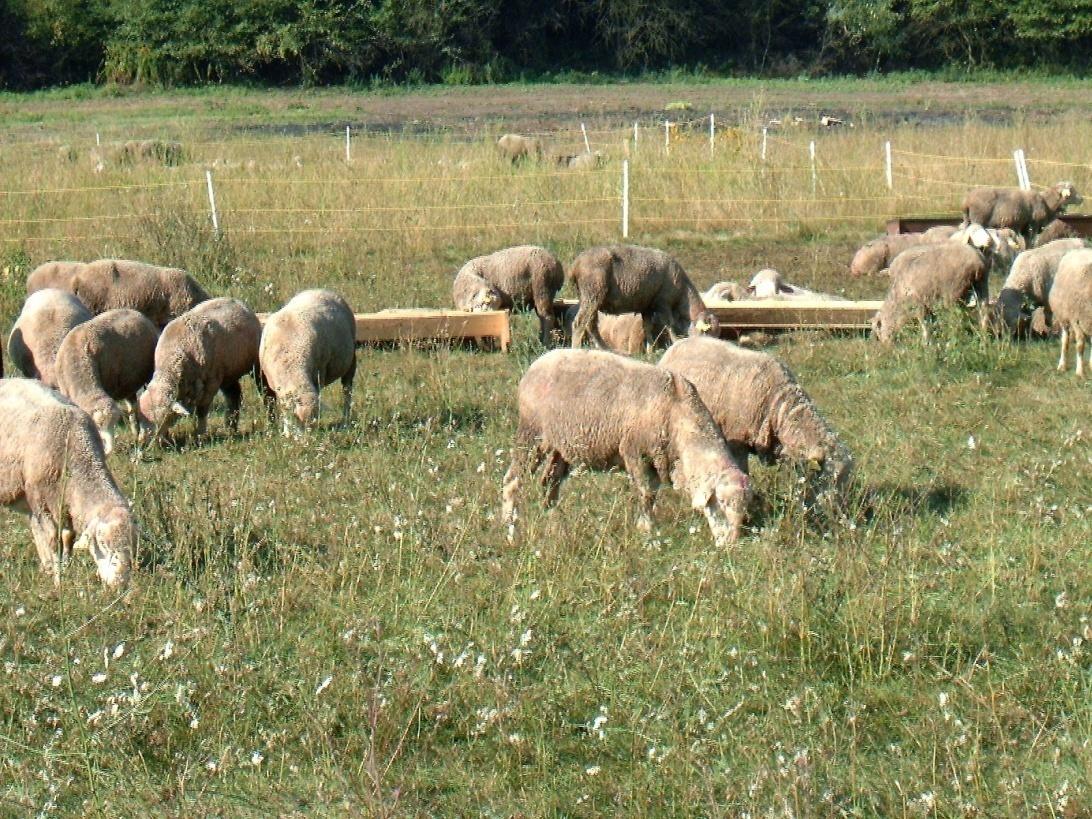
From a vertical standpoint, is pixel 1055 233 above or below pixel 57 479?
below

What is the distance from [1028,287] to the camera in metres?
13.6

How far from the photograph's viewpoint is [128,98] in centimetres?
4522

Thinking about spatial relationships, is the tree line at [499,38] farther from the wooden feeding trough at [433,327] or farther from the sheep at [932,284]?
the sheep at [932,284]

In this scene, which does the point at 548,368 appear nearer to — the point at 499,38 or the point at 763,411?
the point at 763,411

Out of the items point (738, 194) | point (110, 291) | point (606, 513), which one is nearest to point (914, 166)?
point (738, 194)

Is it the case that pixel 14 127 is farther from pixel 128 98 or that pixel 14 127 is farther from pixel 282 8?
pixel 282 8

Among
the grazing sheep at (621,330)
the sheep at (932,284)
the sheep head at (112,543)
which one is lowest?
the grazing sheep at (621,330)

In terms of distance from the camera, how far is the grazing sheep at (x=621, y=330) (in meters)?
14.5

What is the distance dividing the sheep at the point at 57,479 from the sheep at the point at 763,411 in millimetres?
3065

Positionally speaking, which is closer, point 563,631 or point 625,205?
point 563,631

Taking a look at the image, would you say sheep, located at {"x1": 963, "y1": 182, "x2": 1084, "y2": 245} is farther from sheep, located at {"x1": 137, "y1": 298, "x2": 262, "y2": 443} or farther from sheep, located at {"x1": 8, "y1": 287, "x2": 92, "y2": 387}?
sheep, located at {"x1": 8, "y1": 287, "x2": 92, "y2": 387}

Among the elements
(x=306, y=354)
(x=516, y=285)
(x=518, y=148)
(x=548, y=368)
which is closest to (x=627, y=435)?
(x=548, y=368)

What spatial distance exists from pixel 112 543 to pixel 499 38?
47.7 m

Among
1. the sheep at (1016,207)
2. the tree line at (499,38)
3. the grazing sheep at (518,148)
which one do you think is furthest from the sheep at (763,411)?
the tree line at (499,38)
